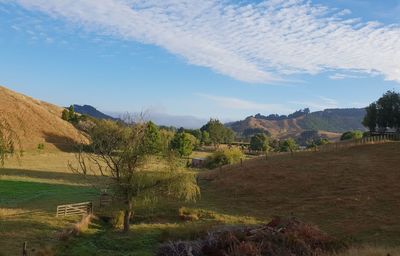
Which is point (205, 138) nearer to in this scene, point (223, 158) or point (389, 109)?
point (223, 158)

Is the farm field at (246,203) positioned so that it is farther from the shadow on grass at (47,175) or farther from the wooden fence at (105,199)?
the wooden fence at (105,199)

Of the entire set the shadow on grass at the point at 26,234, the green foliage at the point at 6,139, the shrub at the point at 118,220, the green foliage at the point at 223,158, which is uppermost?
the green foliage at the point at 6,139

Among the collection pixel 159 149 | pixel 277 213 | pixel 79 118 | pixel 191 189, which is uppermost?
pixel 79 118

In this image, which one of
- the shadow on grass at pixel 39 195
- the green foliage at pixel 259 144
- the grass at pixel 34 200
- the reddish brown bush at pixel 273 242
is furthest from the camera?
the green foliage at pixel 259 144

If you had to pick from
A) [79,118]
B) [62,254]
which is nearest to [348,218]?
[62,254]

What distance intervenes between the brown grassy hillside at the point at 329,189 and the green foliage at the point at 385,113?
2562 cm

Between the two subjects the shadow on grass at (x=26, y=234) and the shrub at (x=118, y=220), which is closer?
the shadow on grass at (x=26, y=234)

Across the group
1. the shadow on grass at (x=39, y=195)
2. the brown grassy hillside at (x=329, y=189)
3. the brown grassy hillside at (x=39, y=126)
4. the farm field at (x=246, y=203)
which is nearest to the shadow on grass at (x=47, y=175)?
the farm field at (x=246, y=203)

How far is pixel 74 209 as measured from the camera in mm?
38281

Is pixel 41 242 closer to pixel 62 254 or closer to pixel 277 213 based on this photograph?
pixel 62 254

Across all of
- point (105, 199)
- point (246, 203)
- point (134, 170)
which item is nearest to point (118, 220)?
point (134, 170)

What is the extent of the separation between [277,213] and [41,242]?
79.4 feet

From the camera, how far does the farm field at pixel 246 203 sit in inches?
1208

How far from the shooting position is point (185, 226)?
36656 mm
